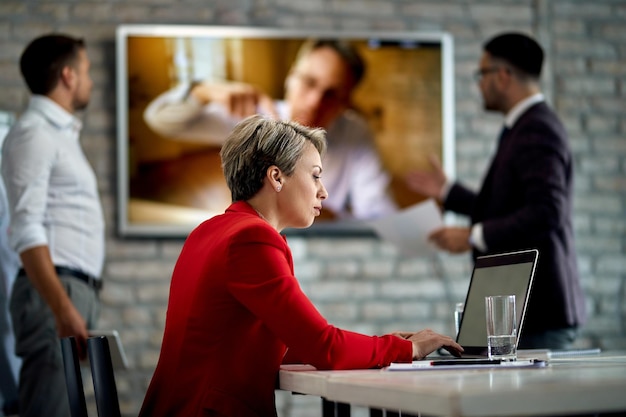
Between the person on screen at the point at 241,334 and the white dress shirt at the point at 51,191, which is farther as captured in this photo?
the white dress shirt at the point at 51,191

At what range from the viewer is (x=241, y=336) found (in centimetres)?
188

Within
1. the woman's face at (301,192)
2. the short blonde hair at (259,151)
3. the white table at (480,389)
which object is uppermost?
the short blonde hair at (259,151)

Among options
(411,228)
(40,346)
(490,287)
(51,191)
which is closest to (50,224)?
(51,191)

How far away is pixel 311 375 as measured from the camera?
168 centimetres

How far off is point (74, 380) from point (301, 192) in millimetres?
580

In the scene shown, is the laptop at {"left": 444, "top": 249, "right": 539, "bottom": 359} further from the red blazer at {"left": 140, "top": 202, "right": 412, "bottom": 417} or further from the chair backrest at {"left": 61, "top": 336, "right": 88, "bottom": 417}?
the chair backrest at {"left": 61, "top": 336, "right": 88, "bottom": 417}

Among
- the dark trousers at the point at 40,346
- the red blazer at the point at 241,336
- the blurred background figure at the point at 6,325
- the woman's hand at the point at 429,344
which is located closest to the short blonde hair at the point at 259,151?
the red blazer at the point at 241,336

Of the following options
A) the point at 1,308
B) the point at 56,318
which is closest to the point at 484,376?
the point at 56,318

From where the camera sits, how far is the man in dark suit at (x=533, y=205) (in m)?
3.12

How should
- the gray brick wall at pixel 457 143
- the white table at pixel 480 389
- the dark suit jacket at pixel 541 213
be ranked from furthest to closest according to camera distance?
the gray brick wall at pixel 457 143 < the dark suit jacket at pixel 541 213 < the white table at pixel 480 389

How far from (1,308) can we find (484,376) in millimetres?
2362

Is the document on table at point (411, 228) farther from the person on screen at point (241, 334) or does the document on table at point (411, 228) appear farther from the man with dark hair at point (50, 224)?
the person on screen at point (241, 334)

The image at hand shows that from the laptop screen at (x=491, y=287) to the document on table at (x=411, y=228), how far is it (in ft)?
4.39

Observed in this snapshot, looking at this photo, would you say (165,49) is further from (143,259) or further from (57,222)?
(57,222)
